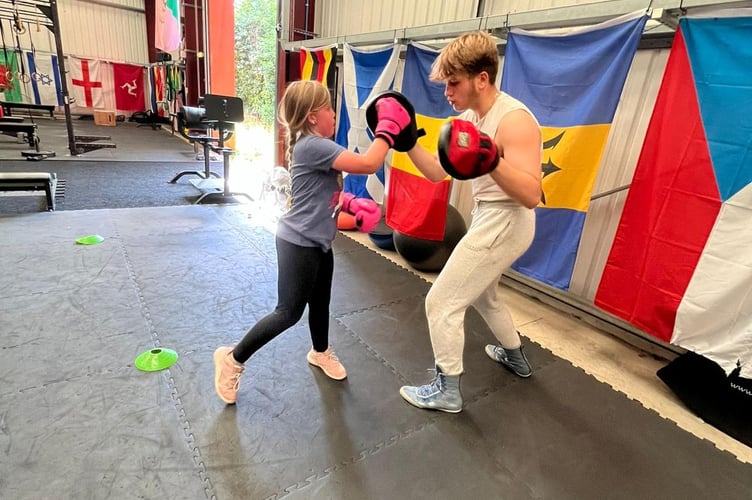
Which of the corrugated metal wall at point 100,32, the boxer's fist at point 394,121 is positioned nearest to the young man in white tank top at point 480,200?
the boxer's fist at point 394,121

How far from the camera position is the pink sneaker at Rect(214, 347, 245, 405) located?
1749 mm

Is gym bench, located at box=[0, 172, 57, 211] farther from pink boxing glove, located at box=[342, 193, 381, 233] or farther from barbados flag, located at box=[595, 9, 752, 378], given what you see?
barbados flag, located at box=[595, 9, 752, 378]

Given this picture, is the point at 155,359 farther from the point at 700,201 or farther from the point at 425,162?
the point at 700,201

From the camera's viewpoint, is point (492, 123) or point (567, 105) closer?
point (492, 123)

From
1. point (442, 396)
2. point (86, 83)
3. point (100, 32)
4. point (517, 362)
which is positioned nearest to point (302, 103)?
point (442, 396)

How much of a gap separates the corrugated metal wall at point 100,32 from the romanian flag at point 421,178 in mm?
13171

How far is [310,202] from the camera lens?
1583 mm

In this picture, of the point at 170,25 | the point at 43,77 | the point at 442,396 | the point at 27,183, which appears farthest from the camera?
the point at 43,77

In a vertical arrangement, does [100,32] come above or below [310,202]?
above

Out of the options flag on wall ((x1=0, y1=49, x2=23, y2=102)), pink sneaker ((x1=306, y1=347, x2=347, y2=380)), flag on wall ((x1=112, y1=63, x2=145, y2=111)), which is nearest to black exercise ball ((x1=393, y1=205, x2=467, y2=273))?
pink sneaker ((x1=306, y1=347, x2=347, y2=380))

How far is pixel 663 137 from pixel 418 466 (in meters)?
2.07

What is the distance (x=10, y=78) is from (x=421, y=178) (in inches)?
524

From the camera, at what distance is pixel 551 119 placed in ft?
8.64

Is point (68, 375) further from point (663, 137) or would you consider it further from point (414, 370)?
point (663, 137)
